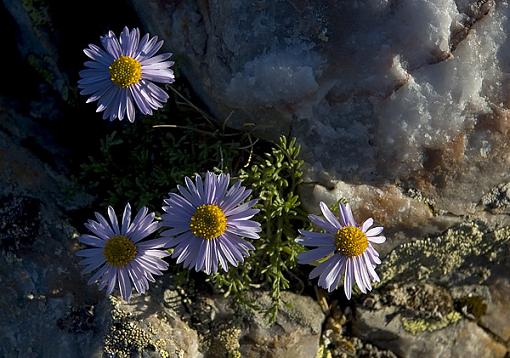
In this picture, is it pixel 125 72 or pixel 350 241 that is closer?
pixel 350 241

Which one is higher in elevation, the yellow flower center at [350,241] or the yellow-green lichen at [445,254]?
the yellow-green lichen at [445,254]

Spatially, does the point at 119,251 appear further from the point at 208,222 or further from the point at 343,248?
the point at 343,248

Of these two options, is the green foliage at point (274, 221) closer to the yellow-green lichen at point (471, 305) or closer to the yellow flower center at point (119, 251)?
the yellow flower center at point (119, 251)

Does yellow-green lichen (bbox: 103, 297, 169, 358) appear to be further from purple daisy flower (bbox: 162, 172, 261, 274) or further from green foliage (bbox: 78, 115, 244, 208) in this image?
green foliage (bbox: 78, 115, 244, 208)

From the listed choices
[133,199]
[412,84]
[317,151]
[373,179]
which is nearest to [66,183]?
[133,199]

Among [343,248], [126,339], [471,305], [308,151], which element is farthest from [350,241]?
[471,305]

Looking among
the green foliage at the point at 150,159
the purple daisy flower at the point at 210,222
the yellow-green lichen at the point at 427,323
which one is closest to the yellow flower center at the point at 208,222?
the purple daisy flower at the point at 210,222
